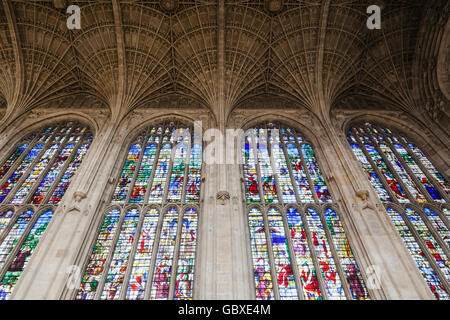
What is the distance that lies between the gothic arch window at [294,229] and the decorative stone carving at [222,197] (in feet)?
3.45

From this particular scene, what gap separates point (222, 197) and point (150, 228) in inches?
98.8

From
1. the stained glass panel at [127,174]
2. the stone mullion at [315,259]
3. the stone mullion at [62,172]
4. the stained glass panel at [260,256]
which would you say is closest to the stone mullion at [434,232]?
the stone mullion at [315,259]

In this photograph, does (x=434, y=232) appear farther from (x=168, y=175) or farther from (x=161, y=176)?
(x=161, y=176)

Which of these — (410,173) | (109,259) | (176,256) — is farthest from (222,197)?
(410,173)

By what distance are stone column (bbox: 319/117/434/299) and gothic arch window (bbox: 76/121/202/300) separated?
479 centimetres

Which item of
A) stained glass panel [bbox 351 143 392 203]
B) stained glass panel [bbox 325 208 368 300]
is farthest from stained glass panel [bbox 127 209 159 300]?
stained glass panel [bbox 351 143 392 203]

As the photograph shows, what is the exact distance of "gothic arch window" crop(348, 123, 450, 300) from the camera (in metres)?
9.10

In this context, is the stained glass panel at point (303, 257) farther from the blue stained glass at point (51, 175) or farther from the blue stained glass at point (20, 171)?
the blue stained glass at point (20, 171)

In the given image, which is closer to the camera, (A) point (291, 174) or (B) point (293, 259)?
(B) point (293, 259)

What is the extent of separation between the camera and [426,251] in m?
9.30

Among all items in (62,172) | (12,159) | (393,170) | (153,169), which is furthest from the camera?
(12,159)

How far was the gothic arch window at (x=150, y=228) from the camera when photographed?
8.42m

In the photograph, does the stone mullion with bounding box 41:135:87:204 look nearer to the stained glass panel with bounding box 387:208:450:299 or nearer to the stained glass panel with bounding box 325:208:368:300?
the stained glass panel with bounding box 325:208:368:300

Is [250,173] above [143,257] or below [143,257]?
above
